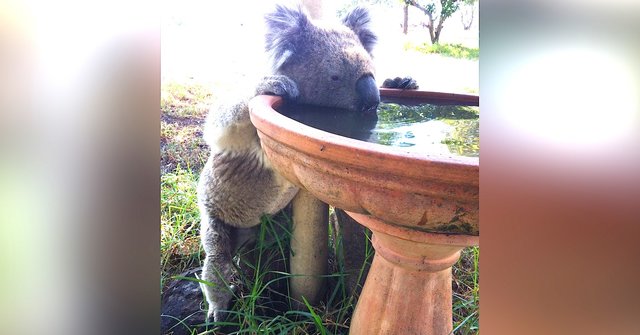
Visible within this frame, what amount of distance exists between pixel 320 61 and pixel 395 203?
0.72 m

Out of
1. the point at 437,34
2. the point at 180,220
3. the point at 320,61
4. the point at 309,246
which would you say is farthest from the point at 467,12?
the point at 180,220

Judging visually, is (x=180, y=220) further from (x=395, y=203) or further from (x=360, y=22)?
(x=395, y=203)

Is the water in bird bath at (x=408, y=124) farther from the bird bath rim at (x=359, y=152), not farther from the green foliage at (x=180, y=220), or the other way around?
the green foliage at (x=180, y=220)

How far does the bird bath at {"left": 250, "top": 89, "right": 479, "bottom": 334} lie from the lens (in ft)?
2.02

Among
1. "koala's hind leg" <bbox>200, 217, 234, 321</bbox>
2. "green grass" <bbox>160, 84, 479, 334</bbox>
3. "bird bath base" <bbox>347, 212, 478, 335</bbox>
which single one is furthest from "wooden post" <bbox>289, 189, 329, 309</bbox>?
"bird bath base" <bbox>347, 212, 478, 335</bbox>

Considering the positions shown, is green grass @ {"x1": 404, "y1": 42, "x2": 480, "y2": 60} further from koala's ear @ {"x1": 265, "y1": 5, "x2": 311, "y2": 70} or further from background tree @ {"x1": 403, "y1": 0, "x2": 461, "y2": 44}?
koala's ear @ {"x1": 265, "y1": 5, "x2": 311, "y2": 70}

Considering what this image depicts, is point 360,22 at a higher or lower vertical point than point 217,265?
higher

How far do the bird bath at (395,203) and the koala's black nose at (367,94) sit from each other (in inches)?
9.4

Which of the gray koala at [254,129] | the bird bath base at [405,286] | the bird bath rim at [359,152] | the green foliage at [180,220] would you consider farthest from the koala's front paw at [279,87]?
the green foliage at [180,220]

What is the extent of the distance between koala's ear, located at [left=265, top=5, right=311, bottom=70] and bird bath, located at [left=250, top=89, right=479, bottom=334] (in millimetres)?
246

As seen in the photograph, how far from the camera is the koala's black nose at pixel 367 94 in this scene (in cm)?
121

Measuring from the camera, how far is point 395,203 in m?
0.65
